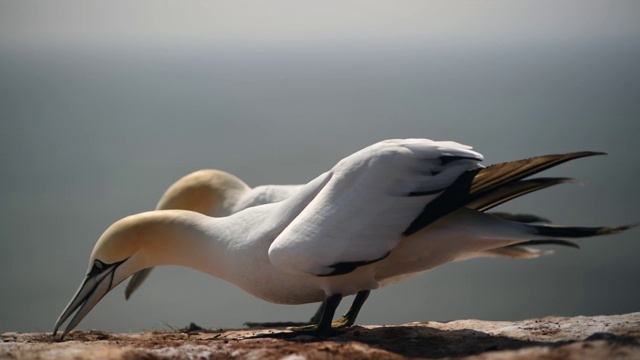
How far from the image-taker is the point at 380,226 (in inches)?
193

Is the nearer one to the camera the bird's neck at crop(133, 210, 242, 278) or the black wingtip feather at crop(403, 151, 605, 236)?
the black wingtip feather at crop(403, 151, 605, 236)

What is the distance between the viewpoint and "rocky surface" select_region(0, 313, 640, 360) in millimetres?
4125

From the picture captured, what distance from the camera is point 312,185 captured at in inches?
207

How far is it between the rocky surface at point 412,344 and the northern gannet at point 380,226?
1.00ft

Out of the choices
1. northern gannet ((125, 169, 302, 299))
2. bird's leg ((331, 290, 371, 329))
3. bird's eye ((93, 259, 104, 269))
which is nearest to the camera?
bird's leg ((331, 290, 371, 329))

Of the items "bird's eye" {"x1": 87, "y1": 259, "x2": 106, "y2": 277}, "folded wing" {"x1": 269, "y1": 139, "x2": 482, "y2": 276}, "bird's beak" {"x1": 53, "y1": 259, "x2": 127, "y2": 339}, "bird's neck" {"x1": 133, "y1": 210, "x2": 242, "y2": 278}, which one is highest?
"folded wing" {"x1": 269, "y1": 139, "x2": 482, "y2": 276}

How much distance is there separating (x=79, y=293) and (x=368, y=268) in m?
1.80

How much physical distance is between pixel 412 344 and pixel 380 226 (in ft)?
1.88

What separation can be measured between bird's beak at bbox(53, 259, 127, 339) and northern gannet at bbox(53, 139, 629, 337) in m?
0.69

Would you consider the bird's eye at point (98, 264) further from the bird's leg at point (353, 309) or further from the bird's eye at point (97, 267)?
the bird's leg at point (353, 309)

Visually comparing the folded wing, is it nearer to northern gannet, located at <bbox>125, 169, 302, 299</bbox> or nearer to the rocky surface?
the rocky surface

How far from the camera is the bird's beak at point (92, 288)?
227 inches

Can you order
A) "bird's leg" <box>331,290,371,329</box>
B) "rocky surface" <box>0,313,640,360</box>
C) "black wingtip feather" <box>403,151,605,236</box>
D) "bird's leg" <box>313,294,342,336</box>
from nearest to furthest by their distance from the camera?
"rocky surface" <box>0,313,640,360</box>, "black wingtip feather" <box>403,151,605,236</box>, "bird's leg" <box>313,294,342,336</box>, "bird's leg" <box>331,290,371,329</box>

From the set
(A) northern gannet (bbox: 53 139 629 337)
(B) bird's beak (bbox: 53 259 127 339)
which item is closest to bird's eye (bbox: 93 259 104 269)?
(B) bird's beak (bbox: 53 259 127 339)
